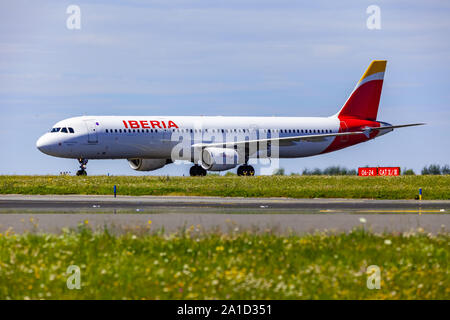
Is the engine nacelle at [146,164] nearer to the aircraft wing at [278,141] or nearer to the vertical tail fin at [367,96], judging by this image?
the aircraft wing at [278,141]

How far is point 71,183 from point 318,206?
17.7 meters

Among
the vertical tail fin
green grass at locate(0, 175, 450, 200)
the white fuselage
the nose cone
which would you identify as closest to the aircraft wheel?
the white fuselage

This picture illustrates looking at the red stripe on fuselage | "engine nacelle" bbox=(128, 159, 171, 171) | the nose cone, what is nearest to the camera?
the nose cone

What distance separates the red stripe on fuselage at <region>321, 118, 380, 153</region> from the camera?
6156 cm

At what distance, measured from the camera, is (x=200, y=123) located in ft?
183

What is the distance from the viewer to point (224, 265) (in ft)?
43.7

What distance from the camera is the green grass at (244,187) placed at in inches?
1468

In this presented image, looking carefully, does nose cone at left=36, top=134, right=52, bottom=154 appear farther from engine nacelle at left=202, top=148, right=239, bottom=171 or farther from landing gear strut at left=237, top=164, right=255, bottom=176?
landing gear strut at left=237, top=164, right=255, bottom=176

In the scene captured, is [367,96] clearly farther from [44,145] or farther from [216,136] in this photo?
[44,145]

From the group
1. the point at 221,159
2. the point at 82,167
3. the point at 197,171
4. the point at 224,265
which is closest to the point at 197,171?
the point at 197,171

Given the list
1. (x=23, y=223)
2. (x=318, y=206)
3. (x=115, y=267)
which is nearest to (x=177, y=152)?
(x=318, y=206)

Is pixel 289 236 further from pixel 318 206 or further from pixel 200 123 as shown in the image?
pixel 200 123

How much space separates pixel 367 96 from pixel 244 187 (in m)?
25.9
